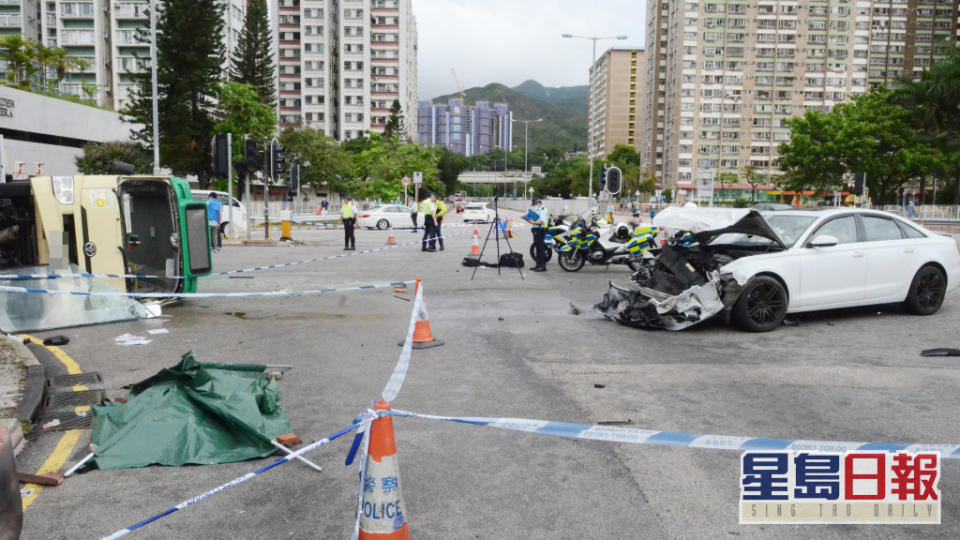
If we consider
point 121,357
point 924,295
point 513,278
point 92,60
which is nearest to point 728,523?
point 121,357

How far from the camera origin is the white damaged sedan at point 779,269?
8906mm

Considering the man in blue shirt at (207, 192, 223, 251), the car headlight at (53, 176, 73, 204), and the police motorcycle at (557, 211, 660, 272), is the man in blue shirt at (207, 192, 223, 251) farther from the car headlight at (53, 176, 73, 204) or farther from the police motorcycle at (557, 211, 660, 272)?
the car headlight at (53, 176, 73, 204)

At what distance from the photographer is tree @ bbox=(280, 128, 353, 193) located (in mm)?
61281

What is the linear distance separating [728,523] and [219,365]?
3947 millimetres

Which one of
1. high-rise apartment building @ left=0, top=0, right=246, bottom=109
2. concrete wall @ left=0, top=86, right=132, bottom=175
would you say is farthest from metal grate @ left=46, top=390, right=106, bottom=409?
high-rise apartment building @ left=0, top=0, right=246, bottom=109

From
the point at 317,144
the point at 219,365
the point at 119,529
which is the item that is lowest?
the point at 119,529

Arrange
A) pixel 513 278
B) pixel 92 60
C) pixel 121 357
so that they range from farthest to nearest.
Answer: pixel 92 60 → pixel 513 278 → pixel 121 357

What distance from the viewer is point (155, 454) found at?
455cm

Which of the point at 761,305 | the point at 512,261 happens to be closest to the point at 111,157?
the point at 512,261

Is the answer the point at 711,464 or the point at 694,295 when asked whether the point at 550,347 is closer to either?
the point at 694,295

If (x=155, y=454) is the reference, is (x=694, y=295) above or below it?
above

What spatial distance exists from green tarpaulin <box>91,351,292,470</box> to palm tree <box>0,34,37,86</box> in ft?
178

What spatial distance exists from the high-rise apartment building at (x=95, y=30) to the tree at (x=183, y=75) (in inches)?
1364

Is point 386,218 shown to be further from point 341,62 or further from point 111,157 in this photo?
point 341,62
